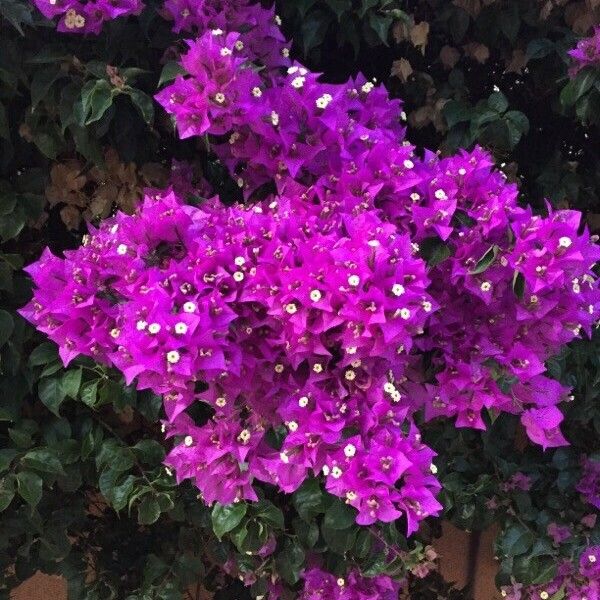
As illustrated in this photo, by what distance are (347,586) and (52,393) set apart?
598 millimetres

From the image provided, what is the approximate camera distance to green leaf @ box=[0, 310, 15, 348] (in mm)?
1166

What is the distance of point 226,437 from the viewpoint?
1019 millimetres

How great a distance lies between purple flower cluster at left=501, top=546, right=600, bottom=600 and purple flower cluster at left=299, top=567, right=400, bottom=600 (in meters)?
0.29

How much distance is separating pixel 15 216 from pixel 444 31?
845 mm

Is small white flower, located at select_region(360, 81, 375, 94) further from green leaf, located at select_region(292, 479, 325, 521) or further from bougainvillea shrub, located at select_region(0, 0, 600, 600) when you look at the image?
green leaf, located at select_region(292, 479, 325, 521)

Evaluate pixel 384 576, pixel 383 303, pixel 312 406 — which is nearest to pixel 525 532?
pixel 384 576

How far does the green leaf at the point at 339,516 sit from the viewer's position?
1.02 metres

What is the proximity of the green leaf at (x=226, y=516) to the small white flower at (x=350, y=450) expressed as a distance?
26 centimetres

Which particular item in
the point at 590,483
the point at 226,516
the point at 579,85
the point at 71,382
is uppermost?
the point at 579,85

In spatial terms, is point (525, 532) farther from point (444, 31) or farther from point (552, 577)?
point (444, 31)

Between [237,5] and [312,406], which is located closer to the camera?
[312,406]

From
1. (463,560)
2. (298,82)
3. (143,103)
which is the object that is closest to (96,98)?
(143,103)

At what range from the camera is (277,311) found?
879 millimetres

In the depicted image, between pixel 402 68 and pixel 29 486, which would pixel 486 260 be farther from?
pixel 29 486
